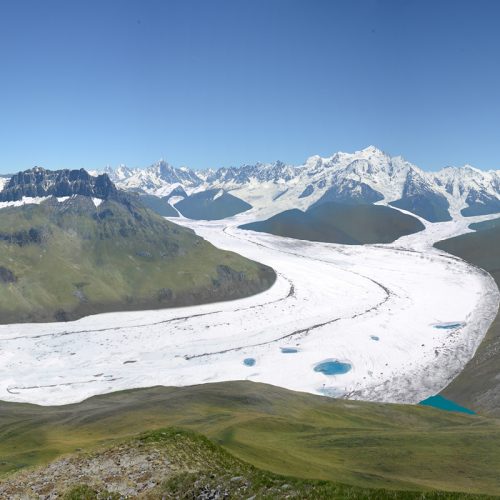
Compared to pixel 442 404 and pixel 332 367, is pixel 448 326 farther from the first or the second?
pixel 442 404

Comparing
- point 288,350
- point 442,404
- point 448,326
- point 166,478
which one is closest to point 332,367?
point 288,350

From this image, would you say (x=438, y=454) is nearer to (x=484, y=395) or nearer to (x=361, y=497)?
(x=361, y=497)

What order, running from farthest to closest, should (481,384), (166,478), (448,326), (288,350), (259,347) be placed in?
1. (448,326)
2. (259,347)
3. (288,350)
4. (481,384)
5. (166,478)

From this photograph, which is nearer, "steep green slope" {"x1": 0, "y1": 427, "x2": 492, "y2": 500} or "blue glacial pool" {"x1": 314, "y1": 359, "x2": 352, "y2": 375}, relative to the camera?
"steep green slope" {"x1": 0, "y1": 427, "x2": 492, "y2": 500}

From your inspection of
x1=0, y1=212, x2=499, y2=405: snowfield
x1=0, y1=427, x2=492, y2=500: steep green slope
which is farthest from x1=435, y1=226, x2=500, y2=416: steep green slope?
x1=0, y1=427, x2=492, y2=500: steep green slope

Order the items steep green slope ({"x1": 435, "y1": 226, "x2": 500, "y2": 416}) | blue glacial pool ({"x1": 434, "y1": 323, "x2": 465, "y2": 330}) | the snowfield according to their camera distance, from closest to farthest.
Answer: steep green slope ({"x1": 435, "y1": 226, "x2": 500, "y2": 416}) < the snowfield < blue glacial pool ({"x1": 434, "y1": 323, "x2": 465, "y2": 330})

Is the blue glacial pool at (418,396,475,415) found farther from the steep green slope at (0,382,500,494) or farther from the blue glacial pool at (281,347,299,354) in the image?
the blue glacial pool at (281,347,299,354)
